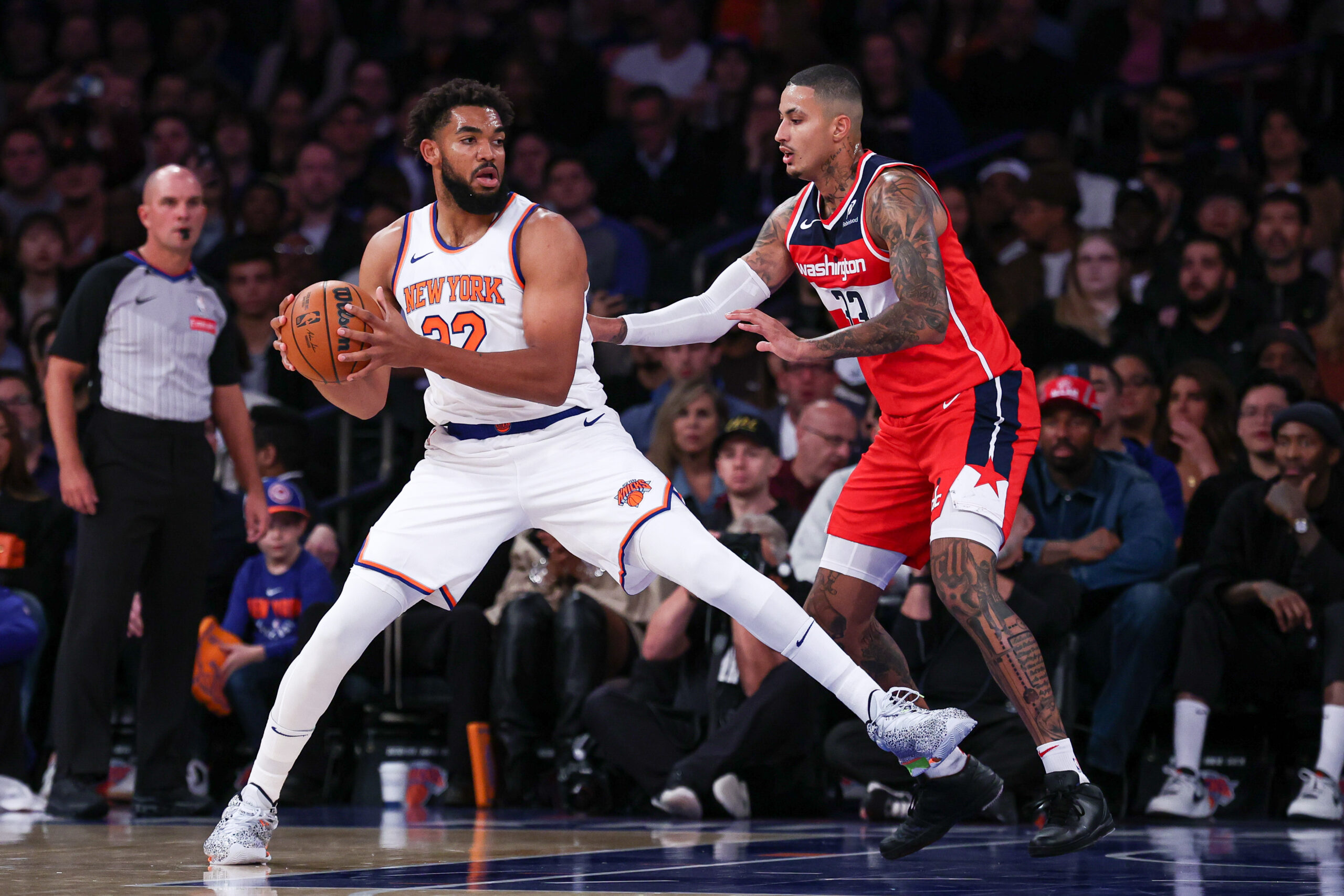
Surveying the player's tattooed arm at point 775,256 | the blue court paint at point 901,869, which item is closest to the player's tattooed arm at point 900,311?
the player's tattooed arm at point 775,256

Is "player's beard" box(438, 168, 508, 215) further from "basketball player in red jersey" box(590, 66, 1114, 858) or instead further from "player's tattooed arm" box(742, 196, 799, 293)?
"player's tattooed arm" box(742, 196, 799, 293)

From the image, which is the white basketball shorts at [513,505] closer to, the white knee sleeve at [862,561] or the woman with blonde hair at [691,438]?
the white knee sleeve at [862,561]

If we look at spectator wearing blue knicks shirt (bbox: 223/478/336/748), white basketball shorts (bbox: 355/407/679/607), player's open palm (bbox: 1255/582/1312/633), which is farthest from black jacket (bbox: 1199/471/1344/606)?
Result: spectator wearing blue knicks shirt (bbox: 223/478/336/748)

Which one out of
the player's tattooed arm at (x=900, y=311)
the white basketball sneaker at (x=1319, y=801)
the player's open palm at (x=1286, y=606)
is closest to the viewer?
the player's tattooed arm at (x=900, y=311)

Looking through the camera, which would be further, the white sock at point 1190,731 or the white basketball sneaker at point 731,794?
the white sock at point 1190,731

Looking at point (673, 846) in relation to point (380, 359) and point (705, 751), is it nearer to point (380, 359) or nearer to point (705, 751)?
point (705, 751)

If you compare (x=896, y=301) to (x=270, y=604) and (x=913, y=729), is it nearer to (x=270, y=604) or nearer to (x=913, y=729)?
(x=913, y=729)

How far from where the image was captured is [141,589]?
721 centimetres

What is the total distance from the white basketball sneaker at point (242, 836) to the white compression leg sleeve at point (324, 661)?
82mm

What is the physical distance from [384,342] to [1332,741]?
4.66 metres

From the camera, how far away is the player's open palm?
289 inches

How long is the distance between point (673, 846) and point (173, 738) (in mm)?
2605

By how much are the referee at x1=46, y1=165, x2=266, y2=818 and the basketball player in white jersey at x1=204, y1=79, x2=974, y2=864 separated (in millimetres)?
2296

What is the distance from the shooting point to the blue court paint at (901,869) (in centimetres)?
430
